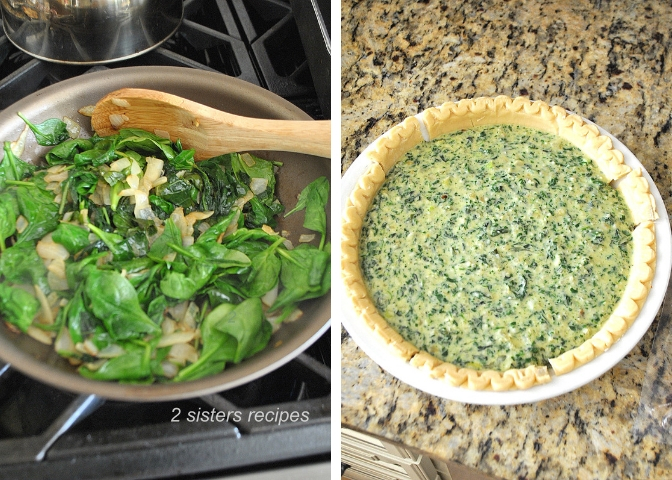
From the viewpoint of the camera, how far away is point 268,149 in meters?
0.71

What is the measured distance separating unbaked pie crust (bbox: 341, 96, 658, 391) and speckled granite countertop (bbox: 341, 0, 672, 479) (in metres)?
0.08

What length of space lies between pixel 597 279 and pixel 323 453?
47 centimetres

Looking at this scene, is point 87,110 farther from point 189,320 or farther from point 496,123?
point 496,123

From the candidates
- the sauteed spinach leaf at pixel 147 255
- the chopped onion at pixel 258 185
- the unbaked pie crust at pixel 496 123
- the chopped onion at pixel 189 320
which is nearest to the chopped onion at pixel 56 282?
the sauteed spinach leaf at pixel 147 255

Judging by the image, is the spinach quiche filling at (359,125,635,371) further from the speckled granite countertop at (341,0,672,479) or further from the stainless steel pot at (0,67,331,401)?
the stainless steel pot at (0,67,331,401)

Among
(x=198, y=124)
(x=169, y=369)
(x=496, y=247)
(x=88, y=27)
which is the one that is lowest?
(x=496, y=247)

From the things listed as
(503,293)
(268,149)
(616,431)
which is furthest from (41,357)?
(616,431)

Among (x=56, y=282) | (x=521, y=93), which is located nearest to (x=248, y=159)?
(x=56, y=282)

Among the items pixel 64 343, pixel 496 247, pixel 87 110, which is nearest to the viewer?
pixel 64 343

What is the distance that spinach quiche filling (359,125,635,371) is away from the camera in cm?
83

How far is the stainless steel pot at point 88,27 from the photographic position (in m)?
0.70

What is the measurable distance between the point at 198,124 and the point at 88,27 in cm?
18

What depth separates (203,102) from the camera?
0.72 meters

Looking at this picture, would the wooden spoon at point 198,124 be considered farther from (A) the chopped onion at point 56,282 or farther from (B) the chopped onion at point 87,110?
(A) the chopped onion at point 56,282
